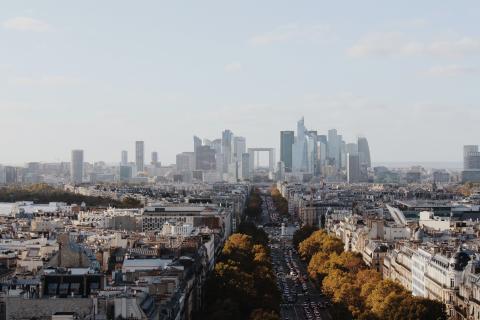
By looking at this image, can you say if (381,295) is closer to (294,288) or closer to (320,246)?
(294,288)

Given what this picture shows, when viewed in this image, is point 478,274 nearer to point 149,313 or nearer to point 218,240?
point 149,313

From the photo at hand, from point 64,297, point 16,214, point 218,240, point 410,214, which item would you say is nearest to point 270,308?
point 64,297

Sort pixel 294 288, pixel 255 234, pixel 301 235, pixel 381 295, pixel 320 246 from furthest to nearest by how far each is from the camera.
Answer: pixel 301 235
pixel 255 234
pixel 320 246
pixel 294 288
pixel 381 295

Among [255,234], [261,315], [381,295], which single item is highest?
[255,234]

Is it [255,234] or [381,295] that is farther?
[255,234]

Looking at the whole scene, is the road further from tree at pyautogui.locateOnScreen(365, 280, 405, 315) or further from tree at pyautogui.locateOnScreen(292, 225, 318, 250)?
tree at pyautogui.locateOnScreen(365, 280, 405, 315)

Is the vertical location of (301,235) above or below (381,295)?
above

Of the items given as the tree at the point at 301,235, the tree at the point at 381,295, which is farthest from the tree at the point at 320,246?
the tree at the point at 381,295

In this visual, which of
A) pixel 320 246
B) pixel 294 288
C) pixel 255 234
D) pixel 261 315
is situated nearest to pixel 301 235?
pixel 255 234
